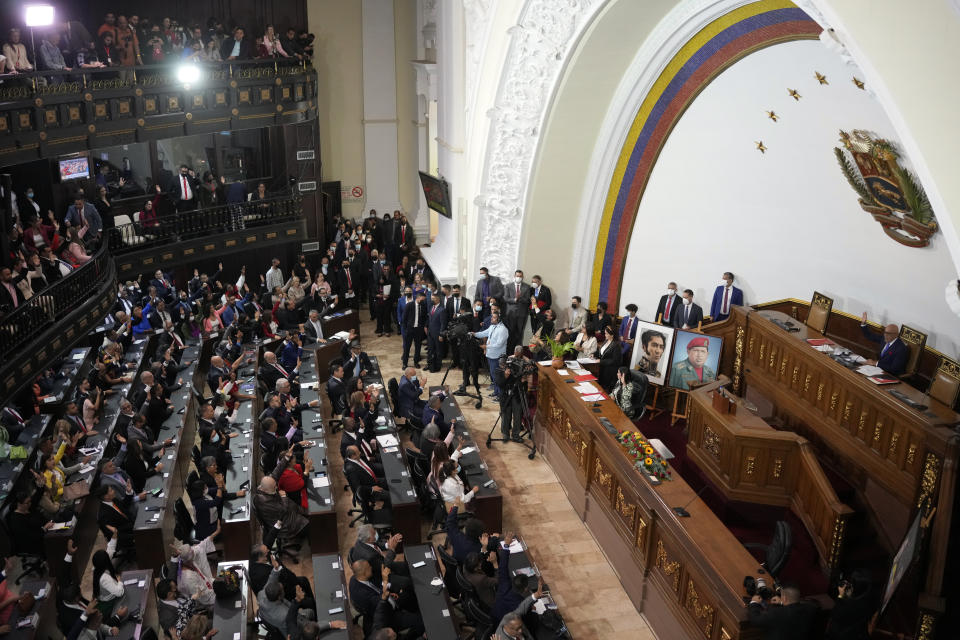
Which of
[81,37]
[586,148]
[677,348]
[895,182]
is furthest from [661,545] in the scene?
[81,37]

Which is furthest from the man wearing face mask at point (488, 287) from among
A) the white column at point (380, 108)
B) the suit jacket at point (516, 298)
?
the white column at point (380, 108)

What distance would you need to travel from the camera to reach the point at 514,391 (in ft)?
41.4

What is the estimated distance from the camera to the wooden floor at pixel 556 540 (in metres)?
9.16

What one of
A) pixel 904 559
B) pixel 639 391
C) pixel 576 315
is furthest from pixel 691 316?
pixel 904 559

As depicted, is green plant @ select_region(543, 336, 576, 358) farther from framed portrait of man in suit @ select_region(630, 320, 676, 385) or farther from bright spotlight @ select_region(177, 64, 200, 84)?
bright spotlight @ select_region(177, 64, 200, 84)

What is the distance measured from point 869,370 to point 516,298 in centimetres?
786

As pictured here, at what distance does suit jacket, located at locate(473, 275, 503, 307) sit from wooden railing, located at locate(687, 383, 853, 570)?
22.8 feet

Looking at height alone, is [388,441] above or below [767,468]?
below

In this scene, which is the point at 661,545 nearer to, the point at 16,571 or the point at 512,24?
the point at 16,571

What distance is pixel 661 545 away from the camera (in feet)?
29.2

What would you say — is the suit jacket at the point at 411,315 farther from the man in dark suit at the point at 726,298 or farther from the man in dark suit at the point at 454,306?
the man in dark suit at the point at 726,298

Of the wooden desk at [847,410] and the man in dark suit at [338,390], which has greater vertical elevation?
the wooden desk at [847,410]

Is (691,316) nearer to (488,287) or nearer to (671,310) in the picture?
(671,310)

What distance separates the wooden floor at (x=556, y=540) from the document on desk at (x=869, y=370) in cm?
356
